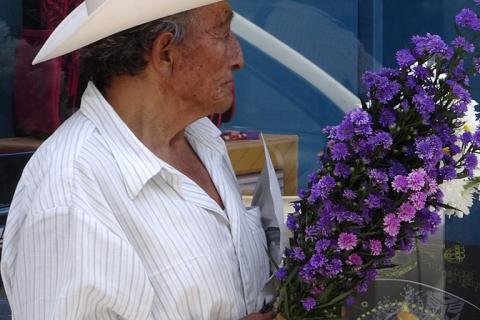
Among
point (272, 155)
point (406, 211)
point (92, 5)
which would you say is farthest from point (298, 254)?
point (272, 155)

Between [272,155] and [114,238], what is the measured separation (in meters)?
1.69

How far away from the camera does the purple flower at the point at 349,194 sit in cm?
191

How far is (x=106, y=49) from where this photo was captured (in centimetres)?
208

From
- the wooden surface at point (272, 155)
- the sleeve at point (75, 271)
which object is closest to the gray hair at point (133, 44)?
the sleeve at point (75, 271)

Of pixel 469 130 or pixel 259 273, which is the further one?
pixel 259 273

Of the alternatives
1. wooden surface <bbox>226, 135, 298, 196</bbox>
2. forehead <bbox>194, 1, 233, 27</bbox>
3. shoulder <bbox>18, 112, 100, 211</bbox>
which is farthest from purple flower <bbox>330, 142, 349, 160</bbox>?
wooden surface <bbox>226, 135, 298, 196</bbox>

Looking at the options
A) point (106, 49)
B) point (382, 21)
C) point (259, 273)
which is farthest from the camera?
point (382, 21)

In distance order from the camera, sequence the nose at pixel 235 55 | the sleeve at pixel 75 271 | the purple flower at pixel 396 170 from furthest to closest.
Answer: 1. the nose at pixel 235 55
2. the purple flower at pixel 396 170
3. the sleeve at pixel 75 271

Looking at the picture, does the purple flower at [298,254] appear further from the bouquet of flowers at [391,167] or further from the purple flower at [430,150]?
the purple flower at [430,150]

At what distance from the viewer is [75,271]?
1802mm

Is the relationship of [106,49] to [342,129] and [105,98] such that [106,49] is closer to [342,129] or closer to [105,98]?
[105,98]

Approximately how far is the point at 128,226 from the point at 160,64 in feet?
1.34

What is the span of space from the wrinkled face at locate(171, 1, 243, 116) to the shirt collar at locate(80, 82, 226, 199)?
0.17m

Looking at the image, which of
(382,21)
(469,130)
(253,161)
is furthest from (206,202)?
(382,21)
